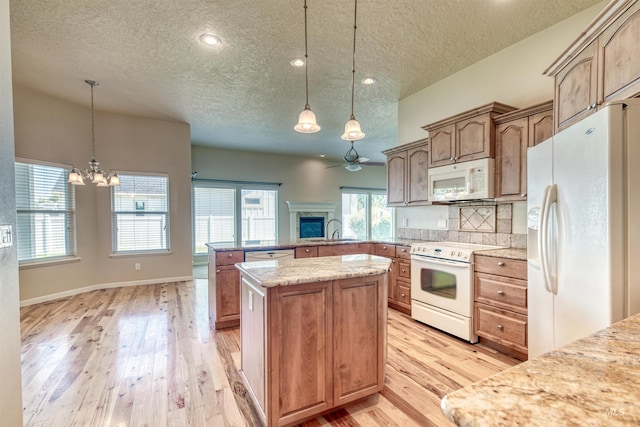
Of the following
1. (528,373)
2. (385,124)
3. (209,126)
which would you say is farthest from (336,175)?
(528,373)

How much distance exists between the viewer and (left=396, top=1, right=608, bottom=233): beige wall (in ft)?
8.95

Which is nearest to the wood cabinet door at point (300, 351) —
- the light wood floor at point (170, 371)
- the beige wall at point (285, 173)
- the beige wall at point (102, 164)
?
the light wood floor at point (170, 371)

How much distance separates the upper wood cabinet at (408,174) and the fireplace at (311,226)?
13.8 ft

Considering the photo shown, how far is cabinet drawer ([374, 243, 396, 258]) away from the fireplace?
428 centimetres

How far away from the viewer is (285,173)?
8109 mm

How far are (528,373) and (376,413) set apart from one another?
1528 millimetres

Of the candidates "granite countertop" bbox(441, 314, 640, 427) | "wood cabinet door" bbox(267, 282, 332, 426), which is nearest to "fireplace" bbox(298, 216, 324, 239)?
"wood cabinet door" bbox(267, 282, 332, 426)

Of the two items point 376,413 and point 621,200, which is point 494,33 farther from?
point 376,413

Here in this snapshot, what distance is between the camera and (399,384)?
7.21ft

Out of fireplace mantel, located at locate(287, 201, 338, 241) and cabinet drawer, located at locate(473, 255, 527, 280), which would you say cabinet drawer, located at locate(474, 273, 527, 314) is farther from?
fireplace mantel, located at locate(287, 201, 338, 241)

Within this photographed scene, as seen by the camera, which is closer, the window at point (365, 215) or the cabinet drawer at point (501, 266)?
the cabinet drawer at point (501, 266)

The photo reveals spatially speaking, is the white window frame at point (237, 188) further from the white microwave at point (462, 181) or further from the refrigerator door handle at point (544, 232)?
the refrigerator door handle at point (544, 232)

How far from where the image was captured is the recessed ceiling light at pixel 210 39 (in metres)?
2.77

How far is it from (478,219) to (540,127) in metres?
1.18
